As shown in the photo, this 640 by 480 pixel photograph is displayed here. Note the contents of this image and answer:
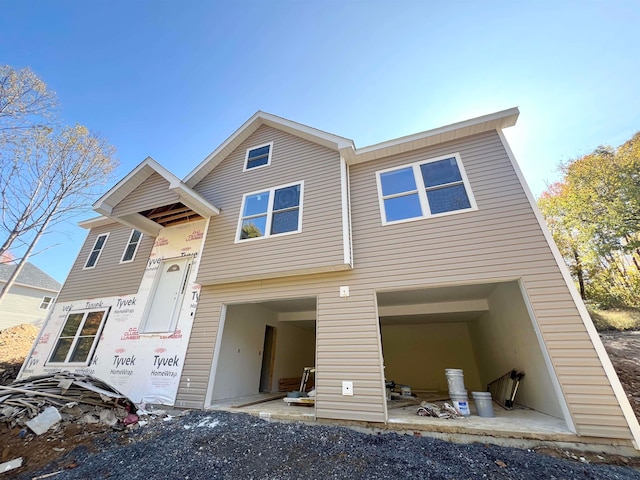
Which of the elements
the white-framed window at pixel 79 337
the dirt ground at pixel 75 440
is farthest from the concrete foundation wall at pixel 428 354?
the white-framed window at pixel 79 337

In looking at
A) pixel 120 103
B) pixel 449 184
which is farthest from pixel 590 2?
pixel 120 103

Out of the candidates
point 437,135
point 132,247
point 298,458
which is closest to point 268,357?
point 132,247

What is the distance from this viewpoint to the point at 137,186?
23.3 feet

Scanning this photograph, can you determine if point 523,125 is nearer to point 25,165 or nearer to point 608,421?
point 608,421

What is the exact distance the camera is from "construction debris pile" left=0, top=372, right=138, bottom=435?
4277 millimetres

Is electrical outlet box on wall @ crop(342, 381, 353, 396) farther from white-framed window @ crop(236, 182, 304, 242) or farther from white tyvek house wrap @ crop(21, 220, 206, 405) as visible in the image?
white tyvek house wrap @ crop(21, 220, 206, 405)

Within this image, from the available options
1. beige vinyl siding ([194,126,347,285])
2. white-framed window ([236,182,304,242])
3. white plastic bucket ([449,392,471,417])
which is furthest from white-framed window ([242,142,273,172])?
white plastic bucket ([449,392,471,417])

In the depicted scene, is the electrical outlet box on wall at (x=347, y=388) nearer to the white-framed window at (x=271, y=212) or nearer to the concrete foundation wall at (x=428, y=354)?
the white-framed window at (x=271, y=212)

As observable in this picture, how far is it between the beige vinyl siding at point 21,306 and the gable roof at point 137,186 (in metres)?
15.2

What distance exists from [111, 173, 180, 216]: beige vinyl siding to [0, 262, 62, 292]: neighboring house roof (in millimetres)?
17545

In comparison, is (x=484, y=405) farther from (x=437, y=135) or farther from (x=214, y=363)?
(x=437, y=135)

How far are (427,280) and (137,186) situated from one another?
7.99 m

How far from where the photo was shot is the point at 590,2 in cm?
566

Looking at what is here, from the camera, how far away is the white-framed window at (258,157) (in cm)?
746
